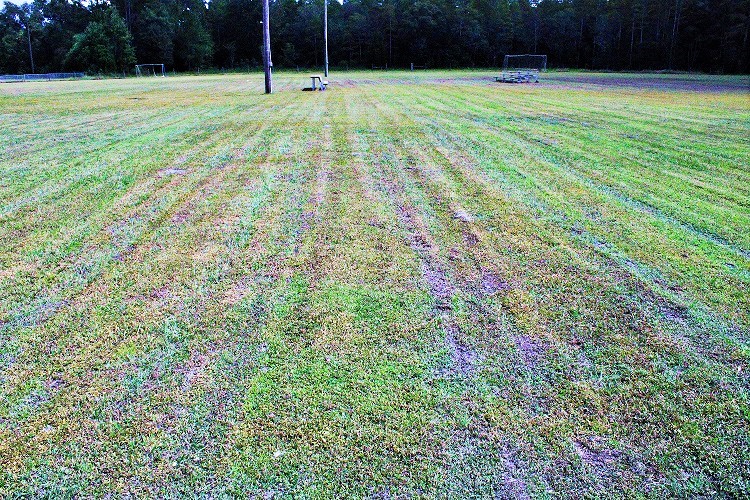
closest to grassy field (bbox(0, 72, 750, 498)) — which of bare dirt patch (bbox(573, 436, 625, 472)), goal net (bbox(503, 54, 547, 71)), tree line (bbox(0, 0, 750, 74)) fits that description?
bare dirt patch (bbox(573, 436, 625, 472))

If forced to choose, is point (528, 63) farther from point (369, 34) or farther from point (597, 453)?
point (597, 453)

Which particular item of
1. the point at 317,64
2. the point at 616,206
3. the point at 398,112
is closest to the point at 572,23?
the point at 317,64

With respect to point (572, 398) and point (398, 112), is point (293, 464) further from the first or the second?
point (398, 112)

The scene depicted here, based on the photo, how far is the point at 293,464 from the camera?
2.15 metres

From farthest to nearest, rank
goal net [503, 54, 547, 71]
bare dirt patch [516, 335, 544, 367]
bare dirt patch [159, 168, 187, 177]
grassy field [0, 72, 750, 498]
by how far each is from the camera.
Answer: goal net [503, 54, 547, 71] → bare dirt patch [159, 168, 187, 177] → bare dirt patch [516, 335, 544, 367] → grassy field [0, 72, 750, 498]

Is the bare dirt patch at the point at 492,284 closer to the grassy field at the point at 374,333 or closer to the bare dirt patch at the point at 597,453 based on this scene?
the grassy field at the point at 374,333

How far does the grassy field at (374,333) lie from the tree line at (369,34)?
210ft

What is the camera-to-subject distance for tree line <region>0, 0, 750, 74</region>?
63219 mm

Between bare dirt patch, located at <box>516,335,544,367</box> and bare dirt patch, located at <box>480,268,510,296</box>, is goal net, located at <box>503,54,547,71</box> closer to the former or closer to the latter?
bare dirt patch, located at <box>480,268,510,296</box>

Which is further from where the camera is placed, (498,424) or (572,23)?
(572,23)

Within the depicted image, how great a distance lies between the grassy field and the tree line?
63969 mm

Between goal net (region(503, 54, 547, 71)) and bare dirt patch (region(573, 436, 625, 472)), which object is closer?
bare dirt patch (region(573, 436, 625, 472))

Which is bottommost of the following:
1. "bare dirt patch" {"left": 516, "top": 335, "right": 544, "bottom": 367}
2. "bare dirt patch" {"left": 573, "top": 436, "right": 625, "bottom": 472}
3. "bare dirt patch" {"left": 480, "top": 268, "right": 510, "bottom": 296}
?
"bare dirt patch" {"left": 573, "top": 436, "right": 625, "bottom": 472}

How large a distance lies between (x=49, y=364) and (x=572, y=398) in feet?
8.09
